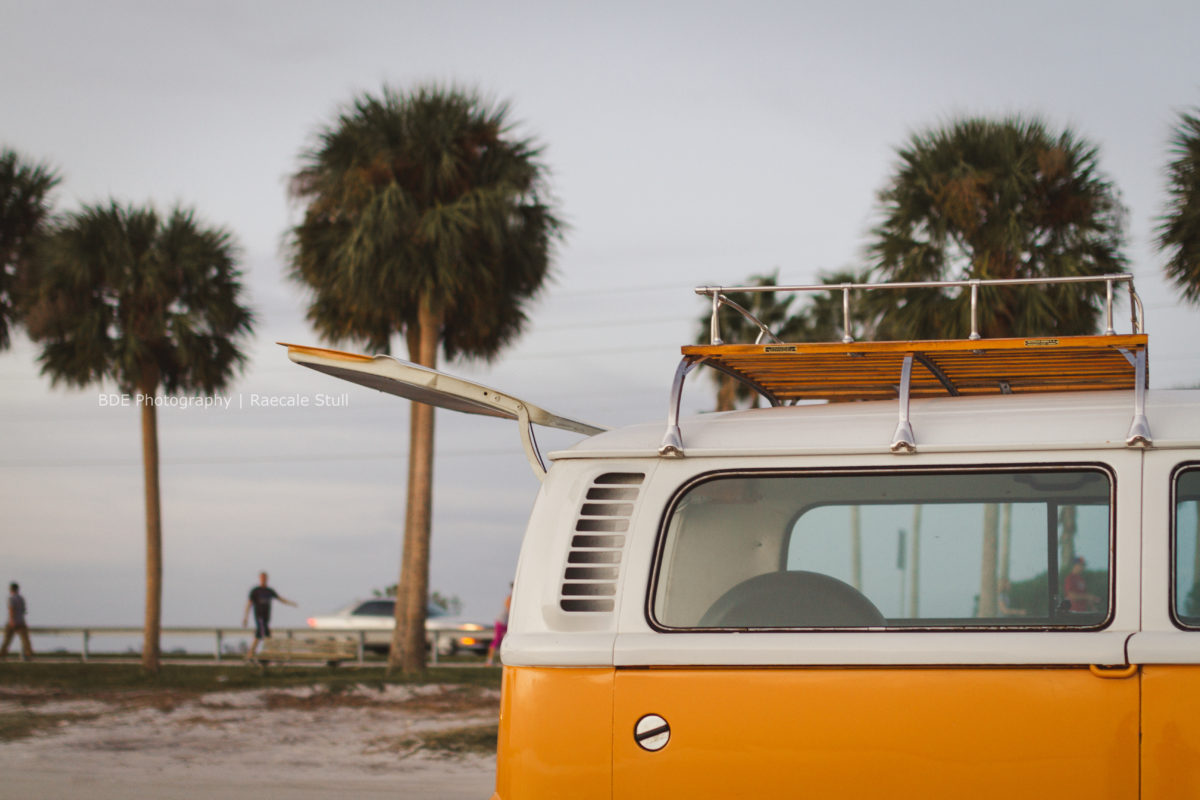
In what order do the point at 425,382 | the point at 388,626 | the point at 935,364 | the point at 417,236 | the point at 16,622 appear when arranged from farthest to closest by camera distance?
the point at 388,626 → the point at 16,622 → the point at 417,236 → the point at 935,364 → the point at 425,382

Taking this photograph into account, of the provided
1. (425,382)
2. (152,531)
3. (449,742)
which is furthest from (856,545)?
(152,531)

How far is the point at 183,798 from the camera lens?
9.53 m

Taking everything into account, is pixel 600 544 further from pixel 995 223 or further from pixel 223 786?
pixel 995 223

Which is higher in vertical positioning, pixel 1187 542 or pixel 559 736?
pixel 1187 542

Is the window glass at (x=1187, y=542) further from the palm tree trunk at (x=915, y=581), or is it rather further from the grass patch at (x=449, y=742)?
the grass patch at (x=449, y=742)

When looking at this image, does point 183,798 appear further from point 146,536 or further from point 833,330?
point 833,330

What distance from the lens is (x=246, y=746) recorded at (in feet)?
42.0

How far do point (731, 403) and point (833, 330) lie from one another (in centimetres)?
442

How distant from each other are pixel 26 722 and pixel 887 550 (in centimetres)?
1381

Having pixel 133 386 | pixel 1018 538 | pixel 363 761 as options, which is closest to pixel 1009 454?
pixel 1018 538

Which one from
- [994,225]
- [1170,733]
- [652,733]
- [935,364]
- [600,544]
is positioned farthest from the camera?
[994,225]

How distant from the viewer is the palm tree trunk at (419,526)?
20484 mm

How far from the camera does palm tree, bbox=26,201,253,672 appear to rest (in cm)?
2233

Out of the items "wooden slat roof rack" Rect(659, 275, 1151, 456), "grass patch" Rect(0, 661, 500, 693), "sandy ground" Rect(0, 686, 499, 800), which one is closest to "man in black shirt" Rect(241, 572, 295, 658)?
"grass patch" Rect(0, 661, 500, 693)
